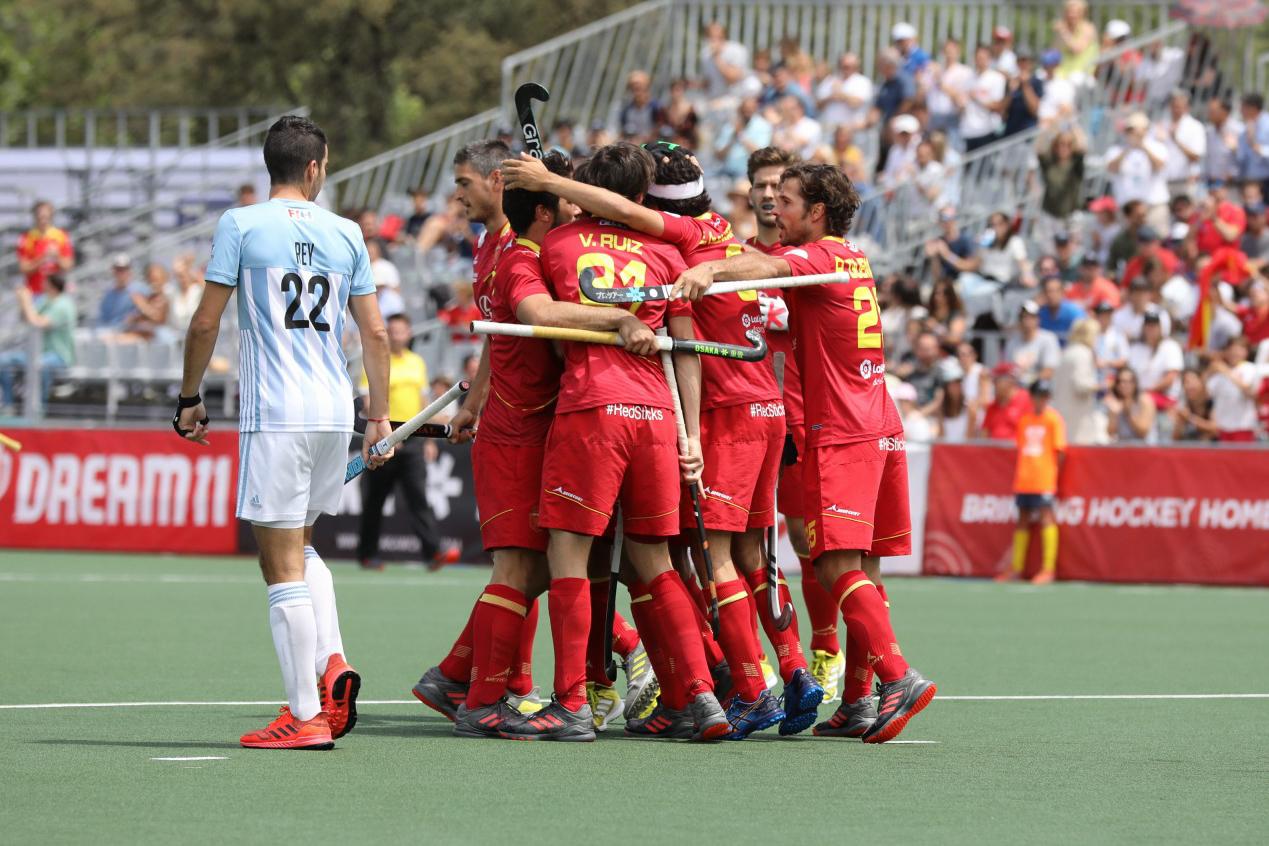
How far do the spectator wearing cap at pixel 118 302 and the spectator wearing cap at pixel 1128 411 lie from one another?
11933 millimetres

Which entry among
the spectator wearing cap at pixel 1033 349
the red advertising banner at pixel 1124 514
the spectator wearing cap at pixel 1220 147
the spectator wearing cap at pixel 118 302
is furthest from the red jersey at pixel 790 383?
the spectator wearing cap at pixel 118 302

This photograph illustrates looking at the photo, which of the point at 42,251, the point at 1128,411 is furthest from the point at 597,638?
the point at 42,251

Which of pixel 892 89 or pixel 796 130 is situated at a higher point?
pixel 892 89

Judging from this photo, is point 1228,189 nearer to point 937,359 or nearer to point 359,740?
point 937,359

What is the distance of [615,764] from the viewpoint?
7.65 m

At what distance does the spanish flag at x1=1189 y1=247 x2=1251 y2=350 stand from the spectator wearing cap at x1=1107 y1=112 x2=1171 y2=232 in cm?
189

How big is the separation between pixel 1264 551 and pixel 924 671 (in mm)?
8348

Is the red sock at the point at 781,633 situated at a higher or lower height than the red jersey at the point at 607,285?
lower

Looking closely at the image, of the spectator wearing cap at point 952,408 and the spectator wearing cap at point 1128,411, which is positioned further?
the spectator wearing cap at point 952,408

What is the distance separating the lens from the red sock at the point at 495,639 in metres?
8.48

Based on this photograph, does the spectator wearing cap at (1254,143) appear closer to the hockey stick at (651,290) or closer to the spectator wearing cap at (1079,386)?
the spectator wearing cap at (1079,386)

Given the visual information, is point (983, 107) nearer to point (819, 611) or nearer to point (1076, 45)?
point (1076, 45)

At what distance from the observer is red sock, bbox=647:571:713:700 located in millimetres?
8289

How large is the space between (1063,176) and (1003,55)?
2.77 meters
